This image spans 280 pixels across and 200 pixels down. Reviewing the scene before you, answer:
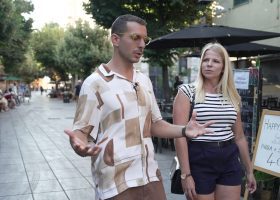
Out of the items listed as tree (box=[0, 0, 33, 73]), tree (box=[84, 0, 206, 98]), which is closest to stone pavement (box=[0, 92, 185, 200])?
tree (box=[84, 0, 206, 98])

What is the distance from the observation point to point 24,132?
14000 millimetres

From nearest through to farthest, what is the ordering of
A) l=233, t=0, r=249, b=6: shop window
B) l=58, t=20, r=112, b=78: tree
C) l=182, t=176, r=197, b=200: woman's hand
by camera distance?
l=182, t=176, r=197, b=200: woman's hand < l=233, t=0, r=249, b=6: shop window < l=58, t=20, r=112, b=78: tree

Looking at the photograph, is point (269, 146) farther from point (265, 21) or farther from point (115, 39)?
point (265, 21)

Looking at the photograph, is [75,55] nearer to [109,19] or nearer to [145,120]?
[109,19]

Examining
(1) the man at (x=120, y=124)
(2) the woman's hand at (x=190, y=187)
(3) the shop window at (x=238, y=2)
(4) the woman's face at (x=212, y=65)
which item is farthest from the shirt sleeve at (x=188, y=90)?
(3) the shop window at (x=238, y=2)

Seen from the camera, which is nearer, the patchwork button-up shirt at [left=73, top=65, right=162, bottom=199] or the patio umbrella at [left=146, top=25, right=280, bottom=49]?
the patchwork button-up shirt at [left=73, top=65, right=162, bottom=199]

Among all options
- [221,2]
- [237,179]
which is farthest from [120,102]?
[221,2]

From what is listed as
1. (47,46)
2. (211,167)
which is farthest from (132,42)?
(47,46)

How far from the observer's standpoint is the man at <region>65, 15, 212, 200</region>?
2.42m

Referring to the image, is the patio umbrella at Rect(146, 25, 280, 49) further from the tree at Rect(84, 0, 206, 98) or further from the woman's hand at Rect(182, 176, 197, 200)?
the tree at Rect(84, 0, 206, 98)

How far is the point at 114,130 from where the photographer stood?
2.43 m

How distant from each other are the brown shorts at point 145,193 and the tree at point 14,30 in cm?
1779

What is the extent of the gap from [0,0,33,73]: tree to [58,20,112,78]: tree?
7153 millimetres

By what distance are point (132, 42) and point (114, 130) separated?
53 cm
